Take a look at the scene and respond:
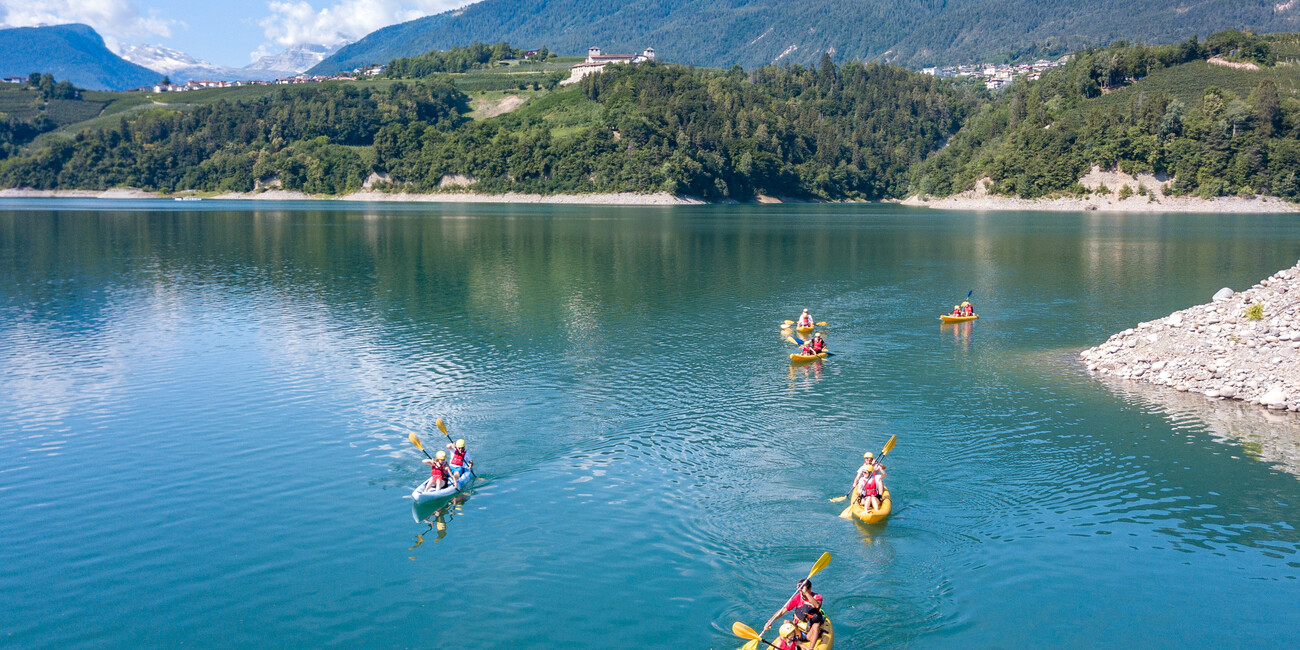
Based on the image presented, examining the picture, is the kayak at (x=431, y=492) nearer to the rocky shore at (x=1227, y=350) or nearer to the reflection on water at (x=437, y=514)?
the reflection on water at (x=437, y=514)

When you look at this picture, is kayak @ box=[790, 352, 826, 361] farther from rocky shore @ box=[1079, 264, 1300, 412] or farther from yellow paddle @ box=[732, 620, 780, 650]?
yellow paddle @ box=[732, 620, 780, 650]

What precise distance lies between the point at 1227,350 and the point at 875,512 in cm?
2648

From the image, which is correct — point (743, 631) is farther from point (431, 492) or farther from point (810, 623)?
point (431, 492)

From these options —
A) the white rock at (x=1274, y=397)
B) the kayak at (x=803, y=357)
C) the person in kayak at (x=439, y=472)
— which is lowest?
the person in kayak at (x=439, y=472)

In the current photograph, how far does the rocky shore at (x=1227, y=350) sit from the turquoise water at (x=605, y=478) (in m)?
2.38

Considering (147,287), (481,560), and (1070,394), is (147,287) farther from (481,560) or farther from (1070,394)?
(1070,394)

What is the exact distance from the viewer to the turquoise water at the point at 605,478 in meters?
21.6

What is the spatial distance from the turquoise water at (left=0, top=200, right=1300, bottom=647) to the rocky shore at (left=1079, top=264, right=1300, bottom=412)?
2.38 meters

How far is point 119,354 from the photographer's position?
49.8 metres

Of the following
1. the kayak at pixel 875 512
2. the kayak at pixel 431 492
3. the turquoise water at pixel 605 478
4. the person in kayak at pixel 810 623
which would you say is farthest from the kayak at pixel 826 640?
the kayak at pixel 431 492

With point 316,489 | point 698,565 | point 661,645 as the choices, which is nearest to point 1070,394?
point 698,565

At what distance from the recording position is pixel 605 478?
30.6m

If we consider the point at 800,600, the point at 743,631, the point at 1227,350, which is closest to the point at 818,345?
the point at 1227,350

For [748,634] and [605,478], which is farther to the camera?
[605,478]
